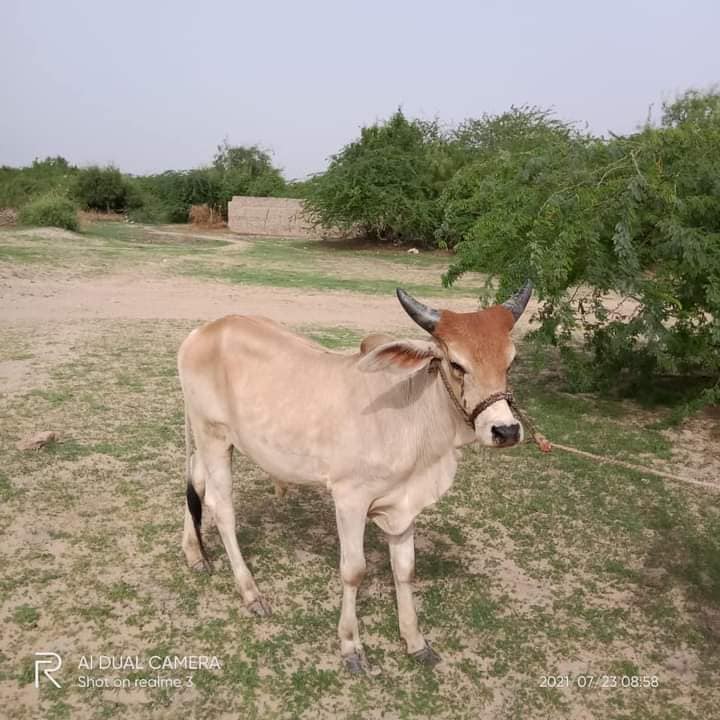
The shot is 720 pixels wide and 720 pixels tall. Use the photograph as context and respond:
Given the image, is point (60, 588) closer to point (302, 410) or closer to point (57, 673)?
point (57, 673)

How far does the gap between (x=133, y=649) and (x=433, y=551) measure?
1734 millimetres

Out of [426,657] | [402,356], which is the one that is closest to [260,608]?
[426,657]

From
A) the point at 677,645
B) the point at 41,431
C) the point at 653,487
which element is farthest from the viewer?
the point at 41,431

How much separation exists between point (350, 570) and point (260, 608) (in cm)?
64

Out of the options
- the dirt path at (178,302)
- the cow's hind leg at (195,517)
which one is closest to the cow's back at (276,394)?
the cow's hind leg at (195,517)

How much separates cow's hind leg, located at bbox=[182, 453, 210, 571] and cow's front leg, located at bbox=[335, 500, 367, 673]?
964 millimetres

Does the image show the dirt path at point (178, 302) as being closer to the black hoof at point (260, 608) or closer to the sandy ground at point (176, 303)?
the sandy ground at point (176, 303)

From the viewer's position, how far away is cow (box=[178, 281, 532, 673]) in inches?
105

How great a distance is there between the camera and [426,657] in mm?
3141

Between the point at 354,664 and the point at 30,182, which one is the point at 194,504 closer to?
the point at 354,664

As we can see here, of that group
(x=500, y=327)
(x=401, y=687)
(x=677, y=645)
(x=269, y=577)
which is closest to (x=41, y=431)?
(x=269, y=577)

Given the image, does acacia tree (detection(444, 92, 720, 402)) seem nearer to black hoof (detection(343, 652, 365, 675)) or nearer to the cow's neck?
the cow's neck

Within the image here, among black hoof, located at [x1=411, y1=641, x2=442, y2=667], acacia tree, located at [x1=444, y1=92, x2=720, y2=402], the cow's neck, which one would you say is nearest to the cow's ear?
the cow's neck

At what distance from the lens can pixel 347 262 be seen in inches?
786
